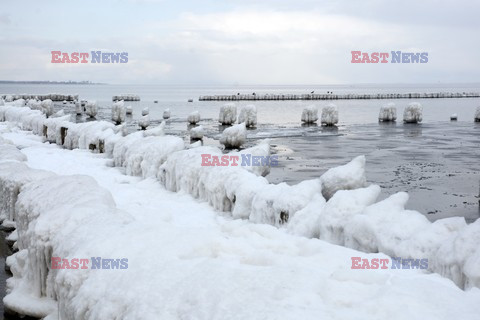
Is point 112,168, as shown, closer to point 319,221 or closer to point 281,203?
point 281,203

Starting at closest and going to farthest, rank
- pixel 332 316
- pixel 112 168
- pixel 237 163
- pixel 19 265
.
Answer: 1. pixel 332 316
2. pixel 19 265
3. pixel 237 163
4. pixel 112 168

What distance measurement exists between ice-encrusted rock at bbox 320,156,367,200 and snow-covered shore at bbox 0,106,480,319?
1.2 inches

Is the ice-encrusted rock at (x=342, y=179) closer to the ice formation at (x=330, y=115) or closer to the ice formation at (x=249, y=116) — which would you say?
the ice formation at (x=249, y=116)

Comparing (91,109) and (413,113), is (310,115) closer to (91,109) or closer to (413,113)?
(413,113)

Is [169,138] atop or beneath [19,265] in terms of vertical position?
atop

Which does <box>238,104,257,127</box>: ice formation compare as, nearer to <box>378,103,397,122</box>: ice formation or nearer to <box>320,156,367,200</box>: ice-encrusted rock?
<box>378,103,397,122</box>: ice formation

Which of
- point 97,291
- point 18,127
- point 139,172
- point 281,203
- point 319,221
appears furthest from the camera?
point 18,127

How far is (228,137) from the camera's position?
28.5 meters

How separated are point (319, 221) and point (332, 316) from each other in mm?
5619

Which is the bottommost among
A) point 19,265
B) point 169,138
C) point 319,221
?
point 19,265

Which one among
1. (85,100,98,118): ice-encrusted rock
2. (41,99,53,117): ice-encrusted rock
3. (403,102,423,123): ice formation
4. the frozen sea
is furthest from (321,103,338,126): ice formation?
(41,99,53,117): ice-encrusted rock

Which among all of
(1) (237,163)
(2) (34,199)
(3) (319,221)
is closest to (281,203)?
(3) (319,221)

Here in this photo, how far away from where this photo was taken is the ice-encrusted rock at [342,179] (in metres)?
13.2

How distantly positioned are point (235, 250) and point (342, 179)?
25.0 ft
